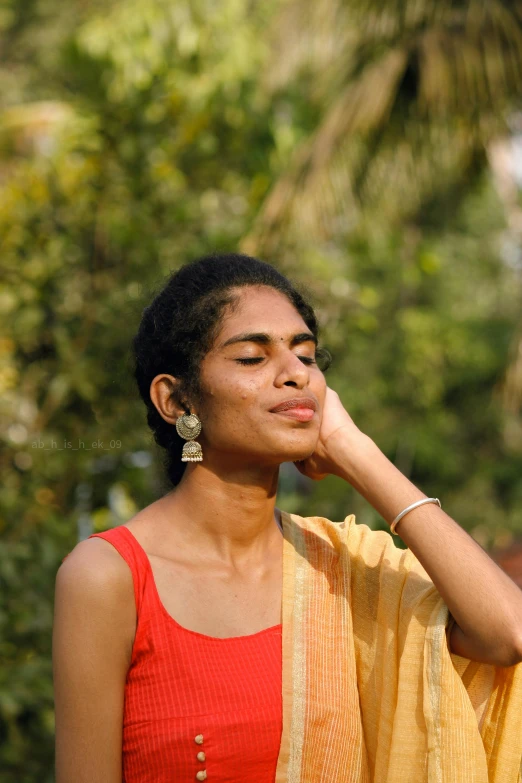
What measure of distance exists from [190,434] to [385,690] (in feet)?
2.67

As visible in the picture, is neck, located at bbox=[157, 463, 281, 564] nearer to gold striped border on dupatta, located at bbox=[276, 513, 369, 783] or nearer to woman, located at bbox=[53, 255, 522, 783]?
woman, located at bbox=[53, 255, 522, 783]

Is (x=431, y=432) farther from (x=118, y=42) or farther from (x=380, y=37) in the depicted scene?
(x=118, y=42)

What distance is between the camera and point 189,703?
83.4 inches

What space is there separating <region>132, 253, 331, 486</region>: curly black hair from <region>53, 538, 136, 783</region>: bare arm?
55 centimetres

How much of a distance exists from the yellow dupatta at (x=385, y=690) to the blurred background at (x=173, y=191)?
1.41 m

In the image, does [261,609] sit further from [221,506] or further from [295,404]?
[295,404]

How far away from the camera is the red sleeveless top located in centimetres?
208

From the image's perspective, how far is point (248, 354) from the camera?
2.29m

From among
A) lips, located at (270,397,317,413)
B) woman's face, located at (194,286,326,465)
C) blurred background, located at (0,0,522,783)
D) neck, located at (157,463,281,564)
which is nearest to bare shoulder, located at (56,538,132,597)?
neck, located at (157,463,281,564)

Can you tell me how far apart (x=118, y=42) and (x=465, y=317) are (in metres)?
11.5

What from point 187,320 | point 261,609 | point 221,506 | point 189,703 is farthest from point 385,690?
point 187,320

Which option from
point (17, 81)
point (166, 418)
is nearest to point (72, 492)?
point (166, 418)

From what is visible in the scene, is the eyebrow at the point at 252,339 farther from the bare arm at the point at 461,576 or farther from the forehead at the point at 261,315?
the bare arm at the point at 461,576

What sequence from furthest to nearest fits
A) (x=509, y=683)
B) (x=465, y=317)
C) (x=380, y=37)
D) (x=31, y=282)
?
1. (x=465, y=317)
2. (x=380, y=37)
3. (x=31, y=282)
4. (x=509, y=683)
